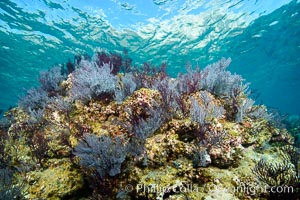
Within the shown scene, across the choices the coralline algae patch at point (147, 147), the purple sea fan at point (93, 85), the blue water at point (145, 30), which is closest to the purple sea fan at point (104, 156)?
the coralline algae patch at point (147, 147)

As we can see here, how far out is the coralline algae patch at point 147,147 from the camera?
10.9ft

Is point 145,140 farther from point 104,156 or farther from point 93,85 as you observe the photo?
point 93,85

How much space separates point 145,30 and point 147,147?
1842 centimetres

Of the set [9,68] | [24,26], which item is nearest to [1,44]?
[24,26]

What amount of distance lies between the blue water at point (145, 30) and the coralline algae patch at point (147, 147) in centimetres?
1318

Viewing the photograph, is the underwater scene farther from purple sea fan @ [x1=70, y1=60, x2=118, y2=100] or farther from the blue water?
the blue water

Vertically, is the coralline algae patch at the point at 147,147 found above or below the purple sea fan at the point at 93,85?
below

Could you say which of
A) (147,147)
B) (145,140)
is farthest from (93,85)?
(147,147)

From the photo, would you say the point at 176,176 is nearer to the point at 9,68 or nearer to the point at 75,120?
the point at 75,120

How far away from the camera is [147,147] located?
155 inches

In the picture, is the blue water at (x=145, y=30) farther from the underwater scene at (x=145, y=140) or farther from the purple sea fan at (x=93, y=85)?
the purple sea fan at (x=93, y=85)

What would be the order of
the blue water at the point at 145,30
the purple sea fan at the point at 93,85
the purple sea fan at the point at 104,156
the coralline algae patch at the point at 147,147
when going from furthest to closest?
1. the blue water at the point at 145,30
2. the purple sea fan at the point at 93,85
3. the purple sea fan at the point at 104,156
4. the coralline algae patch at the point at 147,147

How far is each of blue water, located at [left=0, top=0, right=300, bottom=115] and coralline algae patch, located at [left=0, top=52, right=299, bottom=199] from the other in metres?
13.2

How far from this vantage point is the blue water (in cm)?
1662
